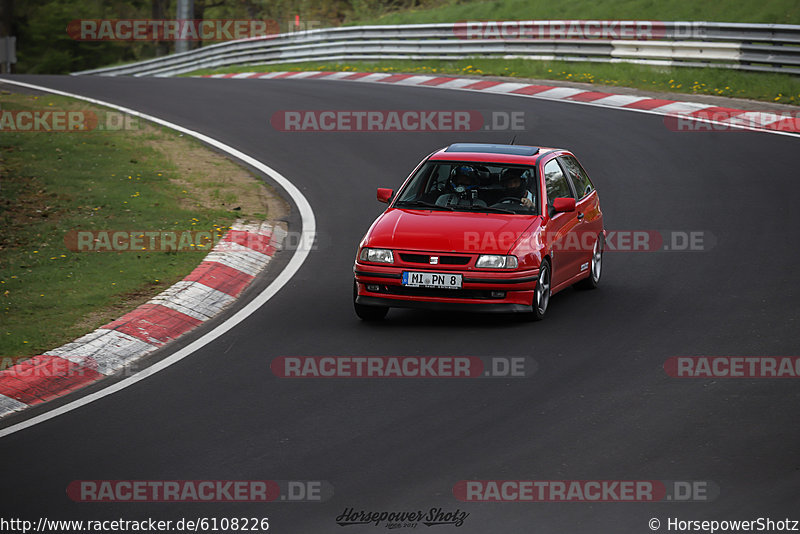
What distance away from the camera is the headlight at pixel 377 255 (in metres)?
10.0

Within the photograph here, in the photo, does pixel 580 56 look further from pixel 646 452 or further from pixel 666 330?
pixel 646 452

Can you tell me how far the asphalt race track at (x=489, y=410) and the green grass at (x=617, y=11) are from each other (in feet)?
46.8

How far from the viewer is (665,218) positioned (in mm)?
14039

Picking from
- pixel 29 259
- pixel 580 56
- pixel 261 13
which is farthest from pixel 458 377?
pixel 261 13

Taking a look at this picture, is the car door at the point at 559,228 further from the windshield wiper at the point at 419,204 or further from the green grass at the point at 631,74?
the green grass at the point at 631,74

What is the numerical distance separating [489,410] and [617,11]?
24.2m

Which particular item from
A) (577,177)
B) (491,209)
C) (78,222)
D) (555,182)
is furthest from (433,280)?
(78,222)

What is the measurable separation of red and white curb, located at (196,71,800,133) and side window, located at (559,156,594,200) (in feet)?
26.4

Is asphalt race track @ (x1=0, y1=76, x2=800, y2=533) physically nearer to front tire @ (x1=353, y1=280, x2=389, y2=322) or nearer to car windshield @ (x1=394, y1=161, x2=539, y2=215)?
front tire @ (x1=353, y1=280, x2=389, y2=322)

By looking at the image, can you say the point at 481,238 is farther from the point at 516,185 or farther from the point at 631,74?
the point at 631,74

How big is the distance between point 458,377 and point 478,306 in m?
1.39

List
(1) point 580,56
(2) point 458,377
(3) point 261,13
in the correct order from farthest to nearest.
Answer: (3) point 261,13, (1) point 580,56, (2) point 458,377

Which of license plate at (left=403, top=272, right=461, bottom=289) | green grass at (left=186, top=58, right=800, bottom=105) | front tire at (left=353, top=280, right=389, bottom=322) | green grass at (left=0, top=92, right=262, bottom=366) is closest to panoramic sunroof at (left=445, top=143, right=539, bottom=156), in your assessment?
license plate at (left=403, top=272, right=461, bottom=289)

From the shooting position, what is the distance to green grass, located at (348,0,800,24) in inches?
1056
